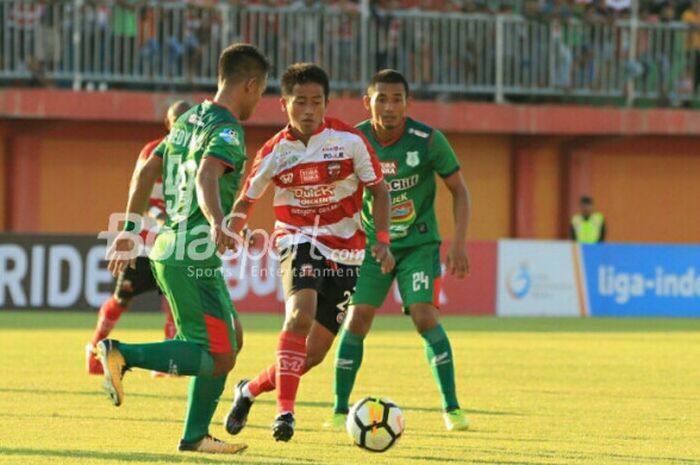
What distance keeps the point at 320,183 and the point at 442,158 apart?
1450 millimetres

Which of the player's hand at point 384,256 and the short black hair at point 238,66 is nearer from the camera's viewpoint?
the short black hair at point 238,66

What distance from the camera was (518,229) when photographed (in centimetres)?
3183

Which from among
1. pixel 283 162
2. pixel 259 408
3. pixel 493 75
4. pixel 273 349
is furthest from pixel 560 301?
pixel 283 162

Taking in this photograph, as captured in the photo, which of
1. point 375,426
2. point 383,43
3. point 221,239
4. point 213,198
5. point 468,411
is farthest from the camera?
point 383,43

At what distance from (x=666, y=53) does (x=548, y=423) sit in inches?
837

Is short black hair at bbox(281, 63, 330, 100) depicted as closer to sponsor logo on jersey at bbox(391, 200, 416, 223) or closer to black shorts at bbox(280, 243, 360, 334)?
black shorts at bbox(280, 243, 360, 334)

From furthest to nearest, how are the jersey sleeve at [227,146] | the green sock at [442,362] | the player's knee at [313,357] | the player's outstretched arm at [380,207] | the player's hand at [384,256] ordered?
the green sock at [442,362], the player's knee at [313,357], the player's outstretched arm at [380,207], the player's hand at [384,256], the jersey sleeve at [227,146]

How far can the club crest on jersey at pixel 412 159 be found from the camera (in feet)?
35.1

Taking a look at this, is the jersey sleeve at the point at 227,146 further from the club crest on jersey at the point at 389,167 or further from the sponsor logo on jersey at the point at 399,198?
the sponsor logo on jersey at the point at 399,198

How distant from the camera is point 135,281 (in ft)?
45.7

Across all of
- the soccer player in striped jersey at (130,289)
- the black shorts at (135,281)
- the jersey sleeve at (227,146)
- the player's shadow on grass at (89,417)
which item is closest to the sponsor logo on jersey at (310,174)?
the jersey sleeve at (227,146)

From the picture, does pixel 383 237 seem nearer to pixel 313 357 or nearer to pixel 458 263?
pixel 458 263

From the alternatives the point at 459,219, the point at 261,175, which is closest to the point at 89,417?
the point at 261,175

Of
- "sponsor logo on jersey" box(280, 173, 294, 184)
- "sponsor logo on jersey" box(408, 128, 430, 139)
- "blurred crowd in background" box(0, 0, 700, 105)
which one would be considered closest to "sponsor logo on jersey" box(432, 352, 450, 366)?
"sponsor logo on jersey" box(408, 128, 430, 139)
